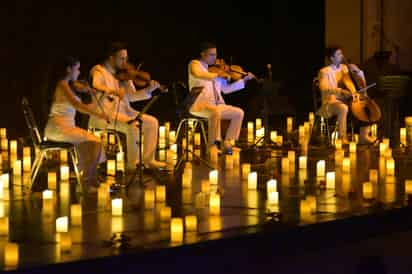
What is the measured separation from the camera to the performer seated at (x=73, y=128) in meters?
7.09

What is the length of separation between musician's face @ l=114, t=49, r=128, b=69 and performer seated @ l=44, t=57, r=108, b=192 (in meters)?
0.61

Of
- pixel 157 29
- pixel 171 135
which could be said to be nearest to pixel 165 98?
pixel 157 29

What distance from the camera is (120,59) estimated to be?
7820mm

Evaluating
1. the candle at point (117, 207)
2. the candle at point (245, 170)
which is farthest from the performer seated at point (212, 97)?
the candle at point (117, 207)

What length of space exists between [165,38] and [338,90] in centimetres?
219

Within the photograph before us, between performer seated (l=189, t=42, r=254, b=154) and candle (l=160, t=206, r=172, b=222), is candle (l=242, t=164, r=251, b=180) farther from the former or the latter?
candle (l=160, t=206, r=172, b=222)

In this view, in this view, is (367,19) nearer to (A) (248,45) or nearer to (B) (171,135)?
(A) (248,45)

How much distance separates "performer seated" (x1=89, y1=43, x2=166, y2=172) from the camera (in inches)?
307

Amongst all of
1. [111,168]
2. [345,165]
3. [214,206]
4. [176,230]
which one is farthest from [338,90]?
[176,230]

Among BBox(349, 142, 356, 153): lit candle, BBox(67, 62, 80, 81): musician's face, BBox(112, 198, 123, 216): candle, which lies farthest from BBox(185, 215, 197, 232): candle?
BBox(349, 142, 356, 153): lit candle

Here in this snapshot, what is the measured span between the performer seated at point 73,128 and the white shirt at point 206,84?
1838mm

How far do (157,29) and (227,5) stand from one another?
1.04 m

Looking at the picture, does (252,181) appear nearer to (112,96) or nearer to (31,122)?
(112,96)

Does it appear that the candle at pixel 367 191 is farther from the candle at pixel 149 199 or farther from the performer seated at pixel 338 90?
the performer seated at pixel 338 90
